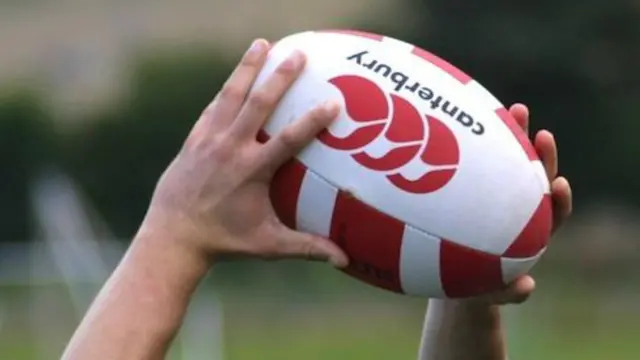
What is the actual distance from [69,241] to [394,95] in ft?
51.3

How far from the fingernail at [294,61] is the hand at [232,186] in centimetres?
10

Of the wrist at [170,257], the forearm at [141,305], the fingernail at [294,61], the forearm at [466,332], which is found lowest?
the forearm at [141,305]

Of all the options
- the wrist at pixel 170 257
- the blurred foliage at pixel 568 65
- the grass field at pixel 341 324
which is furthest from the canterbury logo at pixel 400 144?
the blurred foliage at pixel 568 65

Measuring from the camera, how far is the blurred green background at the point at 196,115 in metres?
18.6

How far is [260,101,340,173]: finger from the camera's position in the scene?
2.88 meters

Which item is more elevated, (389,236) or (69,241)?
(389,236)

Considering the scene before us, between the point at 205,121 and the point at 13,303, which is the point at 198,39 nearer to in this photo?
the point at 13,303

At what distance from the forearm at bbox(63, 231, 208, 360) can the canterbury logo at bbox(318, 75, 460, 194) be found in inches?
14.3

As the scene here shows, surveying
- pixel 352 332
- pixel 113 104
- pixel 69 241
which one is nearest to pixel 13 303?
pixel 69 241

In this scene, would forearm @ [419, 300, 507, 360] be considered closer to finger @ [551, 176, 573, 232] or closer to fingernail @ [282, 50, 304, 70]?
finger @ [551, 176, 573, 232]

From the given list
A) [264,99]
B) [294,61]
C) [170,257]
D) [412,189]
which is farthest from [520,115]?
[170,257]

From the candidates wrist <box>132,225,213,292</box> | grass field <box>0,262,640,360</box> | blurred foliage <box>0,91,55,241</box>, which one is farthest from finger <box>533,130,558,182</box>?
blurred foliage <box>0,91,55,241</box>

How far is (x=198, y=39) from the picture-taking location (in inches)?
1331

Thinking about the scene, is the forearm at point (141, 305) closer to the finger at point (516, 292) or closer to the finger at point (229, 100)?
the finger at point (229, 100)
